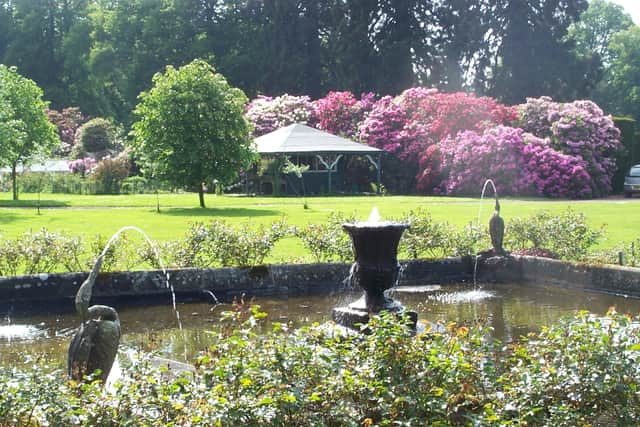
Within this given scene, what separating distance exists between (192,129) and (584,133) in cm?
1784

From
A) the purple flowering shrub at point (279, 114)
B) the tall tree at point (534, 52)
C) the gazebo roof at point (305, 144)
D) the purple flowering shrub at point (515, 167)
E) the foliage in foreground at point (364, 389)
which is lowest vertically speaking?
the foliage in foreground at point (364, 389)

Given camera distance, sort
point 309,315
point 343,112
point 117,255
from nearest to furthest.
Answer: point 309,315, point 117,255, point 343,112

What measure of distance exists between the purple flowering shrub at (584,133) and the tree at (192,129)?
50.6ft

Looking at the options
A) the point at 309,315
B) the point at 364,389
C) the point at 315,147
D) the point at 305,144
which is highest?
the point at 305,144

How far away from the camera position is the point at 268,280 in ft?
38.9

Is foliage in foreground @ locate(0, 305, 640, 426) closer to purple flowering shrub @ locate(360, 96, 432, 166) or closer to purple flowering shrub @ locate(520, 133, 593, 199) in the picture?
purple flowering shrub @ locate(520, 133, 593, 199)

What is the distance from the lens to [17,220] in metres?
20.4

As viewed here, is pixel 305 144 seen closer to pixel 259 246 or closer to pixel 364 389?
pixel 259 246

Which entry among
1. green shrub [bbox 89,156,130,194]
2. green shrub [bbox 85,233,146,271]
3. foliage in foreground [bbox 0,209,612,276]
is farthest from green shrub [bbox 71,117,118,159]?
green shrub [bbox 85,233,146,271]

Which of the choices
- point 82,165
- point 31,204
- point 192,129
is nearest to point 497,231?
point 192,129

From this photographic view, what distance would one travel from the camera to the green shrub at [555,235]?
43.0 ft

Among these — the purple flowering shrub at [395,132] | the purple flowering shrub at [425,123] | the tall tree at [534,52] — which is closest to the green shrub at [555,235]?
the purple flowering shrub at [425,123]

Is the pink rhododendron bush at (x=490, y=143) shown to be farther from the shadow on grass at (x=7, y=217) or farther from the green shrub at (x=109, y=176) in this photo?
the shadow on grass at (x=7, y=217)

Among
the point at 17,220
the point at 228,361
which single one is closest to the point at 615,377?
the point at 228,361
